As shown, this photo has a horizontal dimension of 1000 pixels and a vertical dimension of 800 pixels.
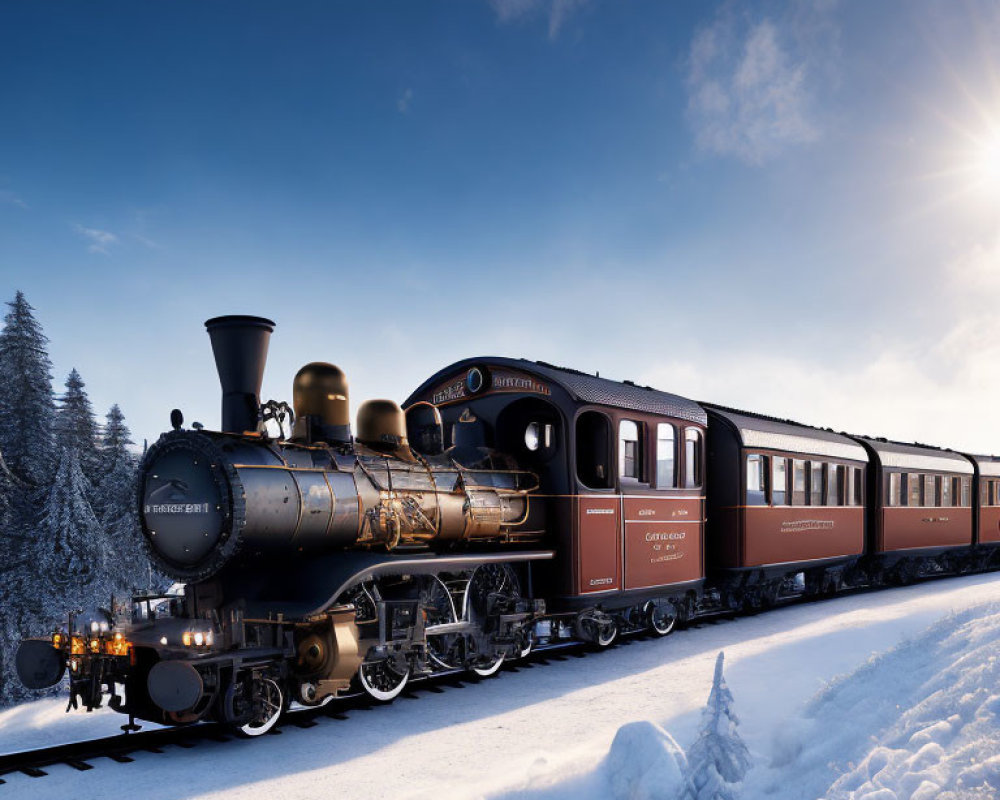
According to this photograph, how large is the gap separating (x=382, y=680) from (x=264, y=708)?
1398mm

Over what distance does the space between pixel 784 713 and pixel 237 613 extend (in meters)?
4.86

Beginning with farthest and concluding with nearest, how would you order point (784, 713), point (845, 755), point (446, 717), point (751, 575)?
point (751, 575)
point (446, 717)
point (784, 713)
point (845, 755)

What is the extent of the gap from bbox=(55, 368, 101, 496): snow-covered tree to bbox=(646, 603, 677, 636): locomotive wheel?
80.3 ft

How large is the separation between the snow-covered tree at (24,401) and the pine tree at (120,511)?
3.10 m

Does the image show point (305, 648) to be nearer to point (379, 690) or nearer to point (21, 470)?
point (379, 690)

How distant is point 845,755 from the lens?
4473 mm

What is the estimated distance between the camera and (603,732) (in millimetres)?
6859

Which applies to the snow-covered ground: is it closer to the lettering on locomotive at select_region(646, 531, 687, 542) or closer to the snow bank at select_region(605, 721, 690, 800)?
the snow bank at select_region(605, 721, 690, 800)

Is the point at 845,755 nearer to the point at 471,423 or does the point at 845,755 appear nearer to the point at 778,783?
the point at 778,783

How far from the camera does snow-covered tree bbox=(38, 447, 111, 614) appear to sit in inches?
923

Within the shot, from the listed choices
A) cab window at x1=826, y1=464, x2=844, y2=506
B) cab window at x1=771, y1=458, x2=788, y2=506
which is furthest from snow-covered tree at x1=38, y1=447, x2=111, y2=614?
cab window at x1=826, y1=464, x2=844, y2=506

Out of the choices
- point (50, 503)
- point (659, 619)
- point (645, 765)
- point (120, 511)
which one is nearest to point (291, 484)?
point (645, 765)

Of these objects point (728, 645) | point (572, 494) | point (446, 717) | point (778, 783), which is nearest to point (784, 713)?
point (778, 783)

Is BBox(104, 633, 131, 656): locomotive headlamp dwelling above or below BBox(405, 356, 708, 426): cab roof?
below
